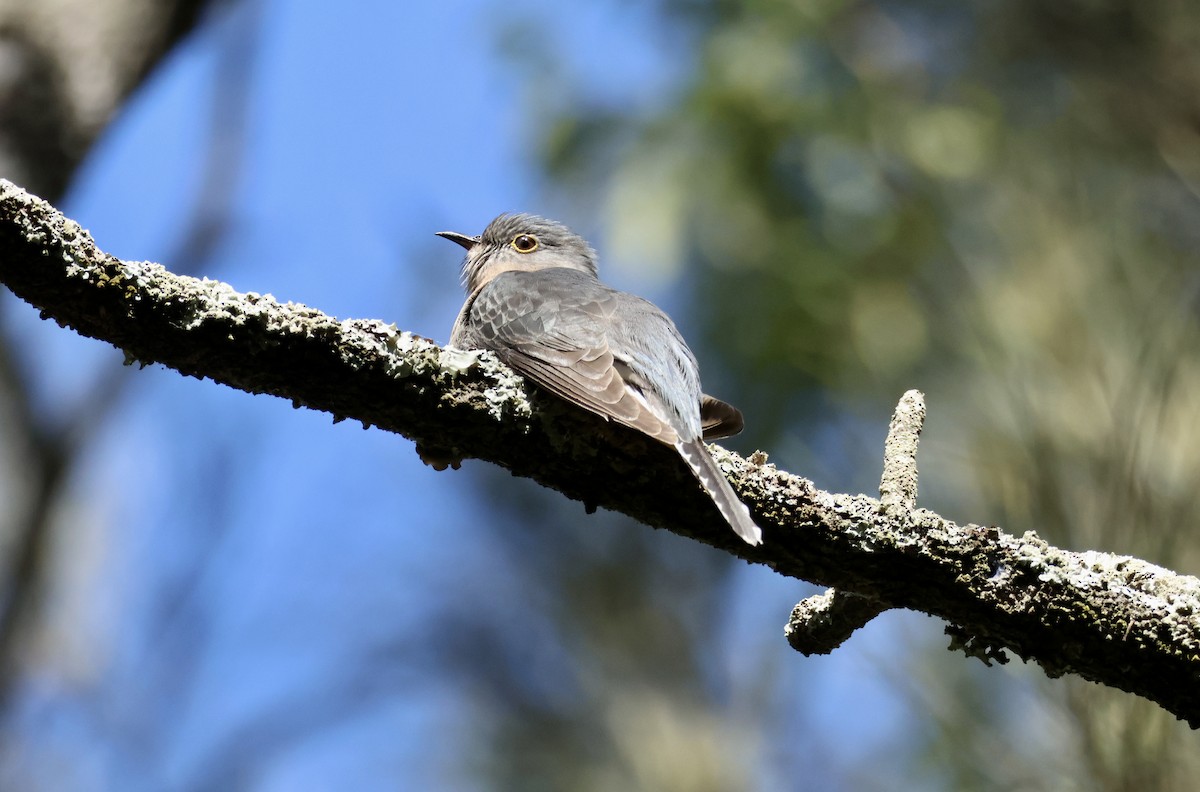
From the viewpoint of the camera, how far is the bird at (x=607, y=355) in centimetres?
299

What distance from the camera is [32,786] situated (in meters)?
9.38

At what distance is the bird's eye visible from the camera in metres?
6.34

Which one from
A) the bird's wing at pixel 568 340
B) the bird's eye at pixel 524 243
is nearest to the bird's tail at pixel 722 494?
the bird's wing at pixel 568 340

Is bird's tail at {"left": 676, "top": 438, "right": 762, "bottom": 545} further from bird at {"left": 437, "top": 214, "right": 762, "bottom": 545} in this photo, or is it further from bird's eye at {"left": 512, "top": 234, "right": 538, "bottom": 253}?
bird's eye at {"left": 512, "top": 234, "right": 538, "bottom": 253}

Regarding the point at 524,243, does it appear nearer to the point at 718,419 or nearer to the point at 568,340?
the point at 718,419

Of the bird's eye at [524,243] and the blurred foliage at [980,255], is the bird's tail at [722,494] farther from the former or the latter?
the bird's eye at [524,243]

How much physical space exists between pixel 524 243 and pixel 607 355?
2678 mm

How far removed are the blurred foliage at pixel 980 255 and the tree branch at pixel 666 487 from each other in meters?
0.73

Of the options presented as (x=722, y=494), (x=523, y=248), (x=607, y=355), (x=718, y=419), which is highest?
(x=523, y=248)

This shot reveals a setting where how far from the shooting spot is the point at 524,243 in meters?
6.36

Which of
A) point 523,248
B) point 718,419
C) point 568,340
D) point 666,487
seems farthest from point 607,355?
point 523,248

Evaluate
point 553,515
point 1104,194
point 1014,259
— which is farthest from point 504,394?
point 553,515

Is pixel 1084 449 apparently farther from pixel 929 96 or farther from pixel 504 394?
pixel 929 96

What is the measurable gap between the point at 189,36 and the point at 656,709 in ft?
20.0
